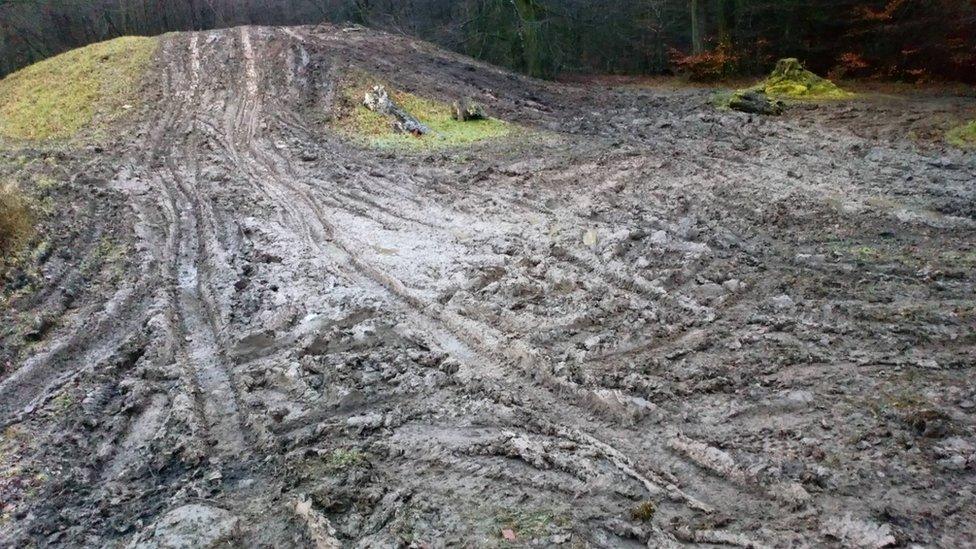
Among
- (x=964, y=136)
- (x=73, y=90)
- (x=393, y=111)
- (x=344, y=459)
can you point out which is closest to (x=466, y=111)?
(x=393, y=111)

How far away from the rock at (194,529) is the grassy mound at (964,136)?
10.1 metres

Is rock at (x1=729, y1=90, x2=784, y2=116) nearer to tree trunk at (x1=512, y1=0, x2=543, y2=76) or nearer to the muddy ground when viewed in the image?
the muddy ground

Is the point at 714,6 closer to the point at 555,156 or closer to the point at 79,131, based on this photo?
the point at 555,156

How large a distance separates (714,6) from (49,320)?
17931mm

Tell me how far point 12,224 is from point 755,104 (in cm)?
1175

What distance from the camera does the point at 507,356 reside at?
14.9ft

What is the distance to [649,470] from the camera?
11.2ft

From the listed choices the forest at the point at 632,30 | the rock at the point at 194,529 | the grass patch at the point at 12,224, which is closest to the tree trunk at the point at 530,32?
the forest at the point at 632,30

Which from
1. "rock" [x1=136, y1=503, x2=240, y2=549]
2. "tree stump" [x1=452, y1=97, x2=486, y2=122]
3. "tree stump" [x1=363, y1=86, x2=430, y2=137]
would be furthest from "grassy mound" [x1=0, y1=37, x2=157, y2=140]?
"rock" [x1=136, y1=503, x2=240, y2=549]

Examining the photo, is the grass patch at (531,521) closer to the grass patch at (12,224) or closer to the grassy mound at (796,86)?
the grass patch at (12,224)

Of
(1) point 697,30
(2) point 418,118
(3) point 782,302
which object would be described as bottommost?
(3) point 782,302

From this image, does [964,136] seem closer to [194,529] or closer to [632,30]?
[194,529]

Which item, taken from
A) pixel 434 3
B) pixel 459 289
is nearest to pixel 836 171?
pixel 459 289

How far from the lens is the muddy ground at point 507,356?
10.4ft
